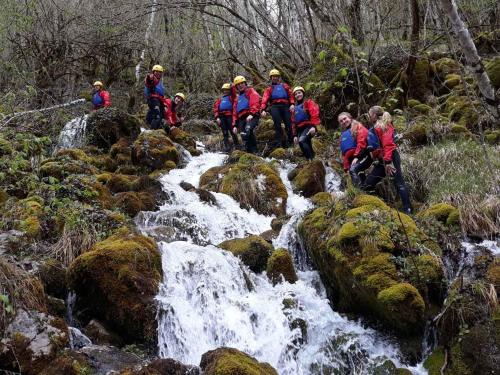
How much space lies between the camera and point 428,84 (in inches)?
598

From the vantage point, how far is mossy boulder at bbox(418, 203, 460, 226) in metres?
7.89

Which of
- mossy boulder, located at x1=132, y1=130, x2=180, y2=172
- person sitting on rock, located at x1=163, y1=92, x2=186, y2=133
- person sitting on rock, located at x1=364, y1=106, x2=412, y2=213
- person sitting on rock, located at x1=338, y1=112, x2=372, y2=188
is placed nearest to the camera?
person sitting on rock, located at x1=364, y1=106, x2=412, y2=213

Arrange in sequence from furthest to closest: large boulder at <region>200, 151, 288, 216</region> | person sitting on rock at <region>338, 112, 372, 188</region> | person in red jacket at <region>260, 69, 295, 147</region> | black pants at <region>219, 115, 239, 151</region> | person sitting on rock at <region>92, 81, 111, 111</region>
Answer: person sitting on rock at <region>92, 81, 111, 111</region> < black pants at <region>219, 115, 239, 151</region> < person in red jacket at <region>260, 69, 295, 147</region> < large boulder at <region>200, 151, 288, 216</region> < person sitting on rock at <region>338, 112, 372, 188</region>

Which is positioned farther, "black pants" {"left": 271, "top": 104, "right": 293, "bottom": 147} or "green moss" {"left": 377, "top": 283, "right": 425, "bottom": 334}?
"black pants" {"left": 271, "top": 104, "right": 293, "bottom": 147}

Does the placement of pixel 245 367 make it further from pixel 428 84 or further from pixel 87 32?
pixel 87 32

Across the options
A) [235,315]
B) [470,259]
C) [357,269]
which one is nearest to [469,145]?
[470,259]

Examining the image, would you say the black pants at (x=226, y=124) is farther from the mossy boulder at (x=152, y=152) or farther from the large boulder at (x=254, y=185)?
the large boulder at (x=254, y=185)

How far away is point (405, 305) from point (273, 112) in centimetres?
781

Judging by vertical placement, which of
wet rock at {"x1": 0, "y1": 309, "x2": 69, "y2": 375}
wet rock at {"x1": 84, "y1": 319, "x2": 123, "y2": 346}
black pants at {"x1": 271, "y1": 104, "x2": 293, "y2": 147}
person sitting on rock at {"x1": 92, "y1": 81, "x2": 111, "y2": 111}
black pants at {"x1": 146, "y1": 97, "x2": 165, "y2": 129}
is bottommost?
wet rock at {"x1": 84, "y1": 319, "x2": 123, "y2": 346}

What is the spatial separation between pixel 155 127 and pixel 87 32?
18.3ft

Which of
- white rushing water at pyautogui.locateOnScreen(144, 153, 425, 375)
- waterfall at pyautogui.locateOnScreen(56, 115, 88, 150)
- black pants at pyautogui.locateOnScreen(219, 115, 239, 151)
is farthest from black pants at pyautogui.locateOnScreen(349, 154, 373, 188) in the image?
waterfall at pyautogui.locateOnScreen(56, 115, 88, 150)

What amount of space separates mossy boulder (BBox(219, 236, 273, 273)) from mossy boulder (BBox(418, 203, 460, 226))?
266cm

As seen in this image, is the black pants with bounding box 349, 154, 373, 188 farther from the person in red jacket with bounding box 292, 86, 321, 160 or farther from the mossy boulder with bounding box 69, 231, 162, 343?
the mossy boulder with bounding box 69, 231, 162, 343

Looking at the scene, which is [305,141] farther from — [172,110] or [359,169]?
[172,110]
